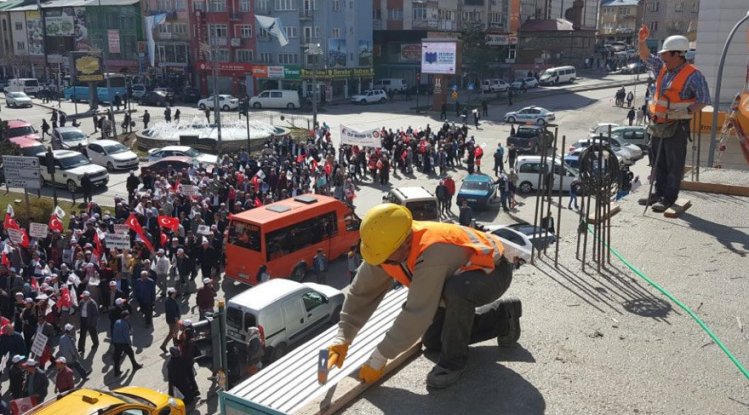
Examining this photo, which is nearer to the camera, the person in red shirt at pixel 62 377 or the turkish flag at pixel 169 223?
the person in red shirt at pixel 62 377

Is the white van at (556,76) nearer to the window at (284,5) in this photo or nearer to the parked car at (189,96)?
the window at (284,5)

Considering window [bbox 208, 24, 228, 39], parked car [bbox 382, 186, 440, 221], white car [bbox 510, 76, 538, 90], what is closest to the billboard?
white car [bbox 510, 76, 538, 90]

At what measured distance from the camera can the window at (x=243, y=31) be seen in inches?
2327

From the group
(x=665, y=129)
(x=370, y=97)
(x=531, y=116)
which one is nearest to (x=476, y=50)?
(x=370, y=97)

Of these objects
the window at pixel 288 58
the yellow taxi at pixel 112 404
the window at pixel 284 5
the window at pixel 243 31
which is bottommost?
the yellow taxi at pixel 112 404

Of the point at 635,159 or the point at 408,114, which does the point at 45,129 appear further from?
the point at 635,159

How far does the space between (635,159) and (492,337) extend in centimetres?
2713

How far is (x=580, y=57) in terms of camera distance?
7538cm

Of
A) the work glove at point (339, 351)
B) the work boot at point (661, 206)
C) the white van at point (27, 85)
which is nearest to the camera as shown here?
the work glove at point (339, 351)

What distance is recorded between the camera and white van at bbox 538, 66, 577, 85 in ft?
211

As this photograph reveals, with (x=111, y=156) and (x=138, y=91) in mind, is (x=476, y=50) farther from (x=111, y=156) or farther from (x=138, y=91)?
(x=111, y=156)

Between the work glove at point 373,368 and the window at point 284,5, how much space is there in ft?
182

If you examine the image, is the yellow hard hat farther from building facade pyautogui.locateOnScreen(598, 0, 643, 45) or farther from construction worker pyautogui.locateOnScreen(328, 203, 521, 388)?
building facade pyautogui.locateOnScreen(598, 0, 643, 45)

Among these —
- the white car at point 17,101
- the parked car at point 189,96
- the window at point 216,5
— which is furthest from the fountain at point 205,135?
the window at point 216,5
